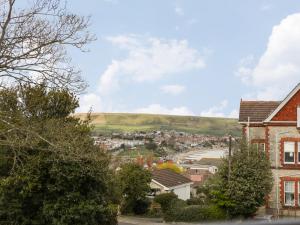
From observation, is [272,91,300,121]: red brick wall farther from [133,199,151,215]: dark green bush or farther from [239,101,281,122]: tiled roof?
[133,199,151,215]: dark green bush

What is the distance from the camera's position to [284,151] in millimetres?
37188

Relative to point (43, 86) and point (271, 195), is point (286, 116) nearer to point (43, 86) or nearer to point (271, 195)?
point (271, 195)

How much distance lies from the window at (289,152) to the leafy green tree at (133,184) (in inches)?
526

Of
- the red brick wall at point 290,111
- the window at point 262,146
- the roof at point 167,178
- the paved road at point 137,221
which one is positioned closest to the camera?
the red brick wall at point 290,111

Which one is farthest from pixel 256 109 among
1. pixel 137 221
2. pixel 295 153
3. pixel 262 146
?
pixel 137 221

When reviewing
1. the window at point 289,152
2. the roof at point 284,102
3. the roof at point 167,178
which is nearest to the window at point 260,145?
the window at point 289,152

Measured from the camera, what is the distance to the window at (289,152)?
36.9m

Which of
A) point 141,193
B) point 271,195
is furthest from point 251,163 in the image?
point 141,193

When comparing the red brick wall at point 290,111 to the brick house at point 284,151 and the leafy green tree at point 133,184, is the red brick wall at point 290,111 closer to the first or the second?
the brick house at point 284,151

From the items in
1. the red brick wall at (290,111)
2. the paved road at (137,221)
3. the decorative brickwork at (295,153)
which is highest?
the red brick wall at (290,111)

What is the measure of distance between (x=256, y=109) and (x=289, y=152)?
15.1ft

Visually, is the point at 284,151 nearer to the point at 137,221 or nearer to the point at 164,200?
the point at 164,200

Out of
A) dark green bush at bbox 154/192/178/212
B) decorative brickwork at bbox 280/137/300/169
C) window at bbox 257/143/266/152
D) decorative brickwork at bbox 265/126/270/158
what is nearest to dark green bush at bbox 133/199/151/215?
dark green bush at bbox 154/192/178/212

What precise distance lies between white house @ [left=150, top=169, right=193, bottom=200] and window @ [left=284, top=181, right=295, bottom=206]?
631 inches
